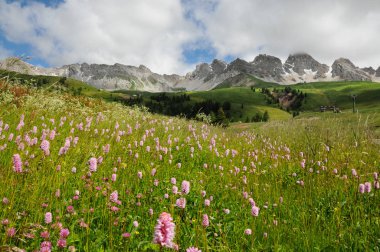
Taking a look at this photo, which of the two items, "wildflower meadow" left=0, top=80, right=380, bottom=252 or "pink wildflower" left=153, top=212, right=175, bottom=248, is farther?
"wildflower meadow" left=0, top=80, right=380, bottom=252

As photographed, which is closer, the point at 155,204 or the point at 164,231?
the point at 164,231

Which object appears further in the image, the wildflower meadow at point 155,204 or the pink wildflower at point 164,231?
the wildflower meadow at point 155,204

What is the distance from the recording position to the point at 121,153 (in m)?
6.22

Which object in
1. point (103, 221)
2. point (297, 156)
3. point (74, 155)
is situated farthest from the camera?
point (297, 156)

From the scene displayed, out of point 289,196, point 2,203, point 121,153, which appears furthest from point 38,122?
point 289,196

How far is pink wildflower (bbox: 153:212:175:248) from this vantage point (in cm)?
183

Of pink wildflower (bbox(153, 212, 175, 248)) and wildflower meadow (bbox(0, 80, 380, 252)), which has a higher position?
pink wildflower (bbox(153, 212, 175, 248))

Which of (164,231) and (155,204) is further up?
(164,231)

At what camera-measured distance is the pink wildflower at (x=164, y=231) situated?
1.83 meters

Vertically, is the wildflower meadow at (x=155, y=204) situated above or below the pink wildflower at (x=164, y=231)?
below

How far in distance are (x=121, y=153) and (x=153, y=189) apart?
4.89ft

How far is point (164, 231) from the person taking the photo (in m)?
1.87

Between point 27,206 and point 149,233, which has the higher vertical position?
point 27,206

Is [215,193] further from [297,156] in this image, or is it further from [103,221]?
[297,156]
